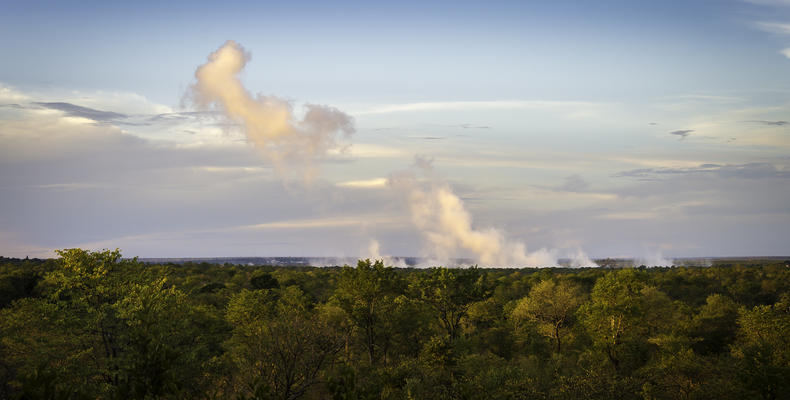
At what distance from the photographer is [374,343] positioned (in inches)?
2768

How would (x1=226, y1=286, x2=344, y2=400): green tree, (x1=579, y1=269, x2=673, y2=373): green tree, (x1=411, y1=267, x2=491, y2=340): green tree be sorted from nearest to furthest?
(x1=226, y1=286, x2=344, y2=400): green tree, (x1=579, y1=269, x2=673, y2=373): green tree, (x1=411, y1=267, x2=491, y2=340): green tree

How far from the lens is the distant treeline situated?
3706 cm

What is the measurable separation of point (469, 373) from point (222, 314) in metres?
43.7

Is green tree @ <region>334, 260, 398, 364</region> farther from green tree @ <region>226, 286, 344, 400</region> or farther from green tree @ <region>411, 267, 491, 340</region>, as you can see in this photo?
green tree @ <region>226, 286, 344, 400</region>

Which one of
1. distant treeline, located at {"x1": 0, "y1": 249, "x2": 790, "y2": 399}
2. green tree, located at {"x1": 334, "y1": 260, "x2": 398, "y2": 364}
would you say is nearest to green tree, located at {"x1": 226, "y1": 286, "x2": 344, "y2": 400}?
distant treeline, located at {"x1": 0, "y1": 249, "x2": 790, "y2": 399}

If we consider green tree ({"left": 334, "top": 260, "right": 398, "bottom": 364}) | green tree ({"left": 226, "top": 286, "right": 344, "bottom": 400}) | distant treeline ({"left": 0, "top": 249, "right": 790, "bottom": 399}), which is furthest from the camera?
green tree ({"left": 334, "top": 260, "right": 398, "bottom": 364})

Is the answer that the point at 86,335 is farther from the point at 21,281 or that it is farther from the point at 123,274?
the point at 21,281

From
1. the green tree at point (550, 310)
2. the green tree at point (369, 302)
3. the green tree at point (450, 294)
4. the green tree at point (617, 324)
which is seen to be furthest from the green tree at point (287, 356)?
the green tree at point (550, 310)

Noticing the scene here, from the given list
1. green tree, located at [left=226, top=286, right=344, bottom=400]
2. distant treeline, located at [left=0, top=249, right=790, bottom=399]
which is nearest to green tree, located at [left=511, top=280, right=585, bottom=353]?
distant treeline, located at [left=0, top=249, right=790, bottom=399]

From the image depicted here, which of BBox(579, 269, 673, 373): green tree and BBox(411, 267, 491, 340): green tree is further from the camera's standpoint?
BBox(411, 267, 491, 340): green tree

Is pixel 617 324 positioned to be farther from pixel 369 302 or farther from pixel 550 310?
pixel 369 302

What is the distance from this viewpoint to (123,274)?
4734cm

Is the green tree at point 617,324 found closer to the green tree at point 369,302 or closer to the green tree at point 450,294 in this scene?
the green tree at point 450,294

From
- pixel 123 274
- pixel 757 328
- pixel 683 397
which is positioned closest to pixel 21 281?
pixel 123 274
